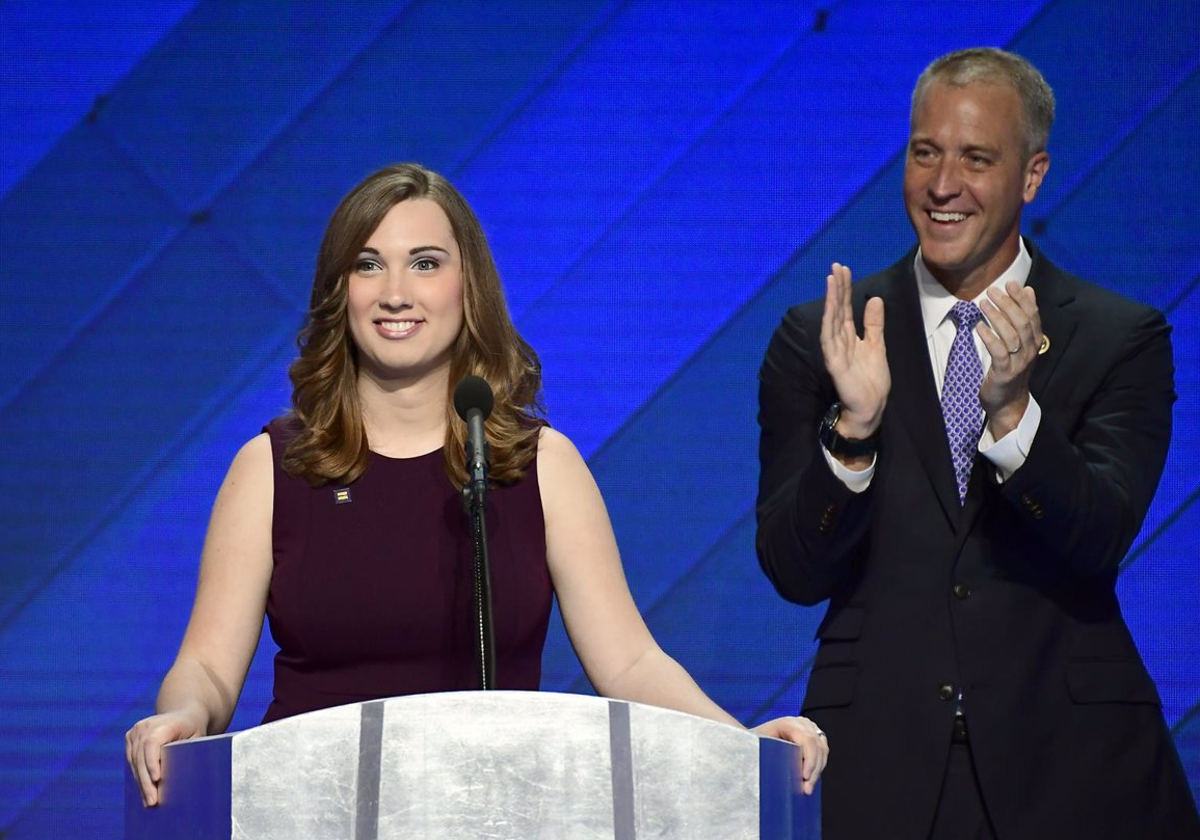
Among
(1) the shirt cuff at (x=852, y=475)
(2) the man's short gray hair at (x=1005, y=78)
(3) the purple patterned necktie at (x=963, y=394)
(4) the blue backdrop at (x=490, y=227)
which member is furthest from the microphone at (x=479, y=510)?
(4) the blue backdrop at (x=490, y=227)

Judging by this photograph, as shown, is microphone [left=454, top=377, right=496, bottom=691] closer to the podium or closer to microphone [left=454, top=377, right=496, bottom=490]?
microphone [left=454, top=377, right=496, bottom=490]

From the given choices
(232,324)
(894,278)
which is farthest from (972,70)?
(232,324)

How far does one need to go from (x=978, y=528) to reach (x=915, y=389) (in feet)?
0.79

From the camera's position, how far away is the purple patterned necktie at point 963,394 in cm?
263

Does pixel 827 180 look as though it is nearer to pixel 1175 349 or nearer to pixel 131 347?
pixel 1175 349

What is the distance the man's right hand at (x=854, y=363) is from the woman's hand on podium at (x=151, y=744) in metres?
1.08

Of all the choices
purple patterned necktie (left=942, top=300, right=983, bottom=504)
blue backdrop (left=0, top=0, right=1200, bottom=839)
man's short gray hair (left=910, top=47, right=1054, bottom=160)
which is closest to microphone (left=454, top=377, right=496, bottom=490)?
purple patterned necktie (left=942, top=300, right=983, bottom=504)

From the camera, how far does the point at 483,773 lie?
148cm

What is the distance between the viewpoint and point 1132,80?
3.89 m

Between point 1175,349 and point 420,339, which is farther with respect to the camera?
point 1175,349

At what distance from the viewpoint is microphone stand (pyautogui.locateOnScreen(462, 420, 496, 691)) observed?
188 cm

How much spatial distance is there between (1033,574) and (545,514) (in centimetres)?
75

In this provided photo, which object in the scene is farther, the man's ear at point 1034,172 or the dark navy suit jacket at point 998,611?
the man's ear at point 1034,172

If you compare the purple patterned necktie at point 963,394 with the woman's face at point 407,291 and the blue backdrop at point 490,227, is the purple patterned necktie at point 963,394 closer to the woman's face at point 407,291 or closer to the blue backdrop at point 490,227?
the woman's face at point 407,291
